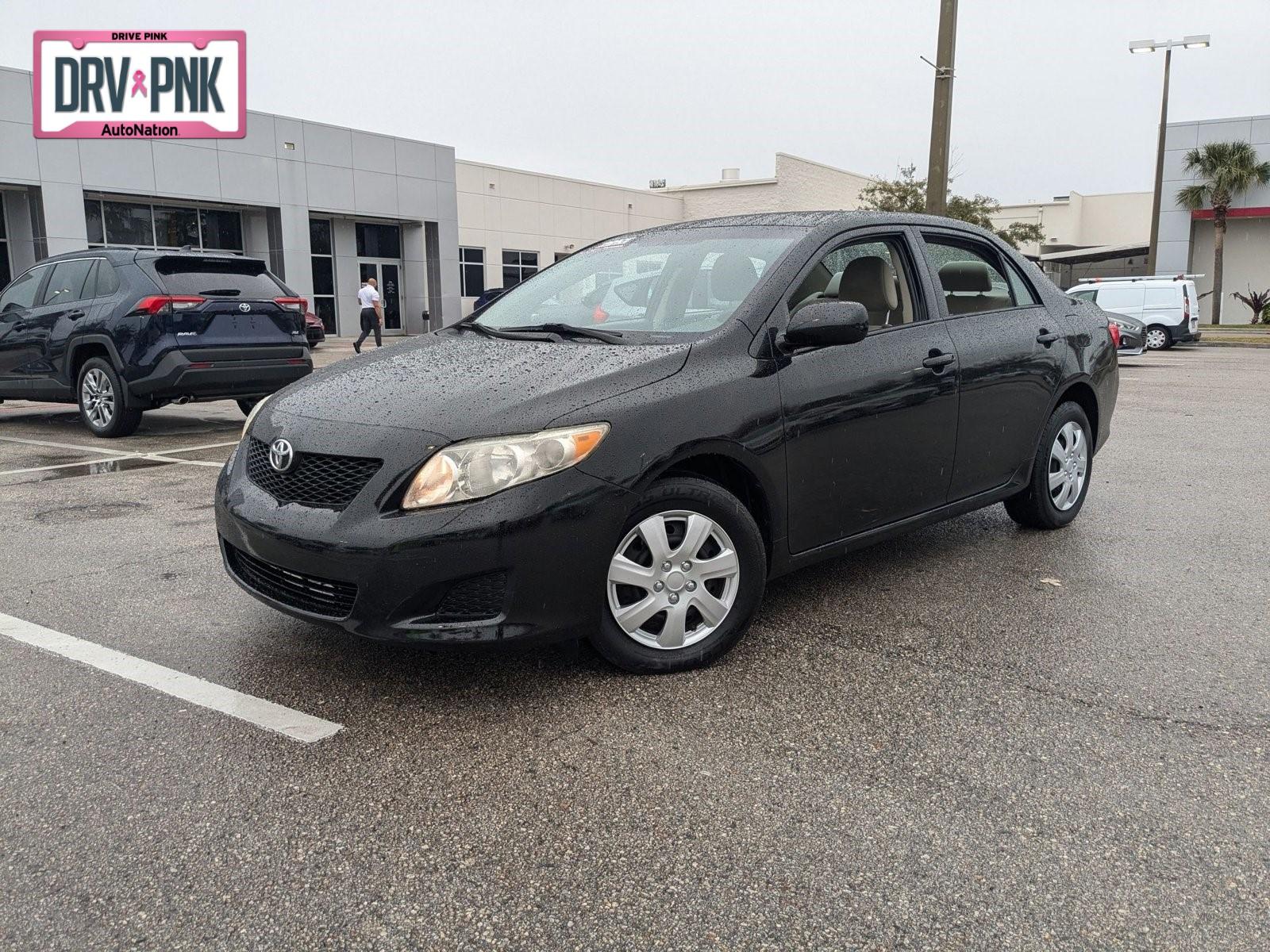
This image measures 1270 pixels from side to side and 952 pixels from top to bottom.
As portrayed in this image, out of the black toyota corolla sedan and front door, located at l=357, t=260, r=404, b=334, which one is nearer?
the black toyota corolla sedan

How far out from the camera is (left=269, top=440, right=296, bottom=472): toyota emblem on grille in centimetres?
335

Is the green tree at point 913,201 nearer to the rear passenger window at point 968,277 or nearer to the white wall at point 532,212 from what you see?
the white wall at point 532,212

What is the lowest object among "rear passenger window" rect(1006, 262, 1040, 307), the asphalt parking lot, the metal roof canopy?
the asphalt parking lot

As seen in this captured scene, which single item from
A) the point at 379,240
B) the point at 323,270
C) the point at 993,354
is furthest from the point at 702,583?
the point at 379,240

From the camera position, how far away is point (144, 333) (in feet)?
28.9

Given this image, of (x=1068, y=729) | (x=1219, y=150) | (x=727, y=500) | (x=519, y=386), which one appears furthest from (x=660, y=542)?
(x=1219, y=150)

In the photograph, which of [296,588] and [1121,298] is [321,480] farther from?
[1121,298]

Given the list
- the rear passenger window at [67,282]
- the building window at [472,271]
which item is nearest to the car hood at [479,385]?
the rear passenger window at [67,282]

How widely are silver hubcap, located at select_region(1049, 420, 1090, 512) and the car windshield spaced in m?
2.10

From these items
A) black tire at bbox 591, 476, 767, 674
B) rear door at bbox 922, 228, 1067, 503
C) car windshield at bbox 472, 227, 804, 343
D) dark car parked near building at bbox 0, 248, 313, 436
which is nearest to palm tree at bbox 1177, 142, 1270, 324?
dark car parked near building at bbox 0, 248, 313, 436

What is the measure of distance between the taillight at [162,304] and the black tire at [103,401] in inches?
29.9

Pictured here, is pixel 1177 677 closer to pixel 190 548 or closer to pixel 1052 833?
pixel 1052 833

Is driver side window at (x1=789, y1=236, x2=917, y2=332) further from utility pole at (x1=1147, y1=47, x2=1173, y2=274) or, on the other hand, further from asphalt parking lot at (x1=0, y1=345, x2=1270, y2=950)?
utility pole at (x1=1147, y1=47, x2=1173, y2=274)

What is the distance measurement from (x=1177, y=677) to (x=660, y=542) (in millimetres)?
1832
